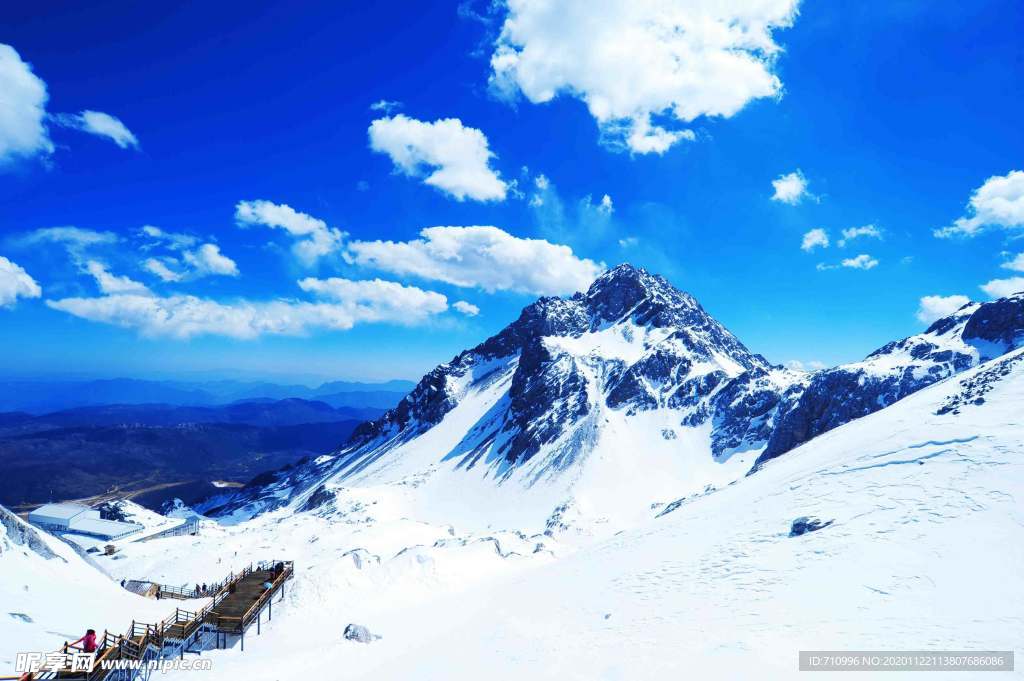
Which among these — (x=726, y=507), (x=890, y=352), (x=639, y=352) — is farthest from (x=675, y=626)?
(x=639, y=352)

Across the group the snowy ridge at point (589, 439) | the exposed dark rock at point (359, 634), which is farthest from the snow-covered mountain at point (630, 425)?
the exposed dark rock at point (359, 634)

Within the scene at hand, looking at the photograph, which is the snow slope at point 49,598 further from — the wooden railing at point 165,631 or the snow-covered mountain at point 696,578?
the wooden railing at point 165,631

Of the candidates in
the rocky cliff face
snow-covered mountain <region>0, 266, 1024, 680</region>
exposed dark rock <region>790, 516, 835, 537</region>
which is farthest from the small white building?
the rocky cliff face

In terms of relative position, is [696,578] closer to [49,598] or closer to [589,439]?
[49,598]

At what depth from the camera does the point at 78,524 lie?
8144cm

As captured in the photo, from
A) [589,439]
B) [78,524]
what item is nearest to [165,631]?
[78,524]

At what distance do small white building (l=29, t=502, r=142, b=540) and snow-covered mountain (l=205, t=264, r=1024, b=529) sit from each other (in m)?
52.8

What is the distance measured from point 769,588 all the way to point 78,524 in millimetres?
105405

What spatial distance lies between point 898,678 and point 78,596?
40927mm

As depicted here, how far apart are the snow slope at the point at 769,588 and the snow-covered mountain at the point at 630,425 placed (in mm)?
79215

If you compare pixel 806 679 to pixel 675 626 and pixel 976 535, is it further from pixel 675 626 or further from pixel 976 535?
pixel 976 535

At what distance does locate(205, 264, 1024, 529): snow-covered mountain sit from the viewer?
11519 centimetres

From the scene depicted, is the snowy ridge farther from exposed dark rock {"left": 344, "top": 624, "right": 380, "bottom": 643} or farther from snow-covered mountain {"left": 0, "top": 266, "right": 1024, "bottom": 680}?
exposed dark rock {"left": 344, "top": 624, "right": 380, "bottom": 643}

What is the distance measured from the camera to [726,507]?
30.4 m
